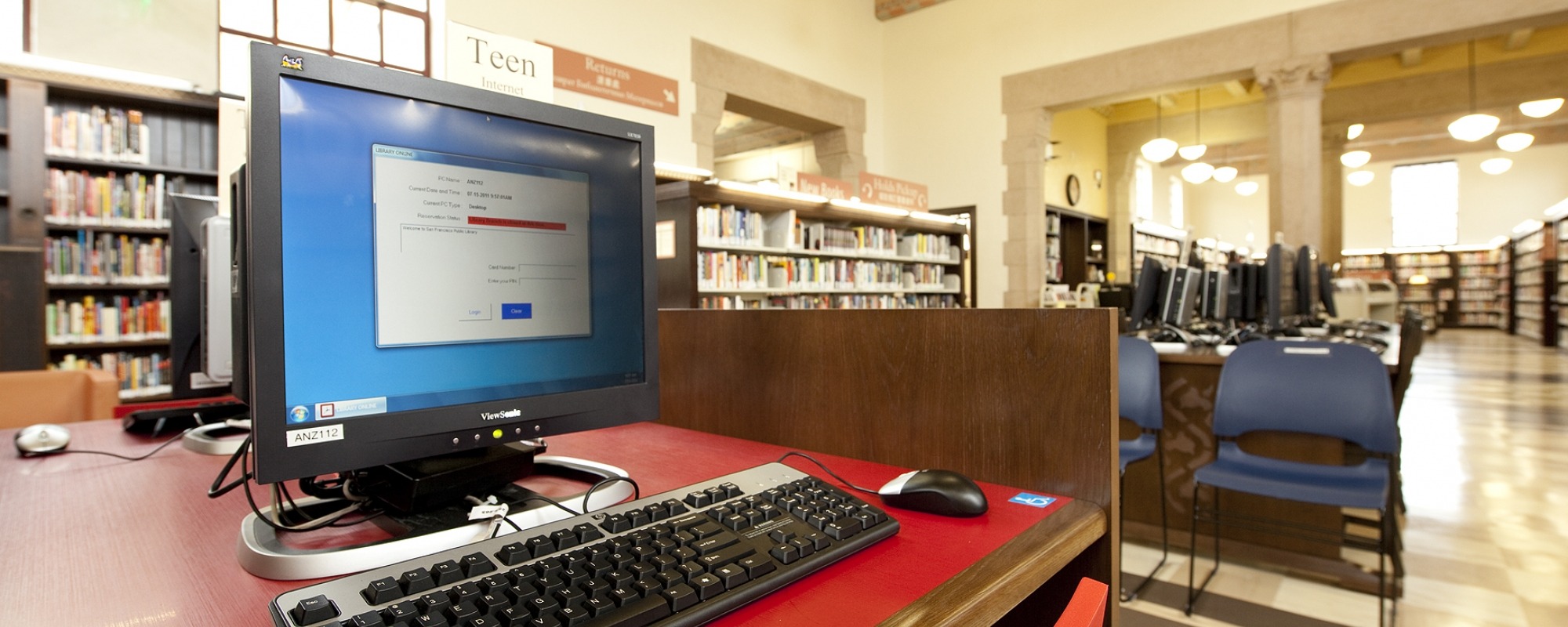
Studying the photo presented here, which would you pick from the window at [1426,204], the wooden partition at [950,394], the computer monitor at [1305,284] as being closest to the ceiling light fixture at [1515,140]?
the computer monitor at [1305,284]

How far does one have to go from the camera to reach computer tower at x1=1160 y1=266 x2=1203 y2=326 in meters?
3.76

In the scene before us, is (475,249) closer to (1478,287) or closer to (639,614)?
(639,614)

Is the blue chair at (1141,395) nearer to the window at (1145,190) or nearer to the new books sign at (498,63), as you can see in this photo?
the new books sign at (498,63)

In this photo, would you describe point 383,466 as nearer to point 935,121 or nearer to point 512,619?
point 512,619

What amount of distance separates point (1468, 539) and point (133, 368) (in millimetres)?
6544

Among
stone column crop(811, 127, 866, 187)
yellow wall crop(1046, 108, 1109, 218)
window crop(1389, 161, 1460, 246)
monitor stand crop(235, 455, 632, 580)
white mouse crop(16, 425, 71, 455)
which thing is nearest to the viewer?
monitor stand crop(235, 455, 632, 580)

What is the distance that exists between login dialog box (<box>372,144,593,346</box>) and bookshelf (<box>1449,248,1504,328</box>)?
905 inches

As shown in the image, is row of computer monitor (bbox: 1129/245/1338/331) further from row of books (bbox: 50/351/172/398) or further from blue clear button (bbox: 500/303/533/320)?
row of books (bbox: 50/351/172/398)

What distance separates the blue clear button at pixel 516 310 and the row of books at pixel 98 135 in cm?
455

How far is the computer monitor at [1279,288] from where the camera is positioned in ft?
13.3

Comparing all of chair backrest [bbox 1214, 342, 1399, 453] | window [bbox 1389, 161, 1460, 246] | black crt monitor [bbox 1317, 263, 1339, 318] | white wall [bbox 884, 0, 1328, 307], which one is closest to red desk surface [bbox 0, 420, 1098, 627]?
chair backrest [bbox 1214, 342, 1399, 453]

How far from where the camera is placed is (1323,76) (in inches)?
251

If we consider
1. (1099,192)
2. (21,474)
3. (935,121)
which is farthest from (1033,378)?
(1099,192)

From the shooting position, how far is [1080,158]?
10.2 m
